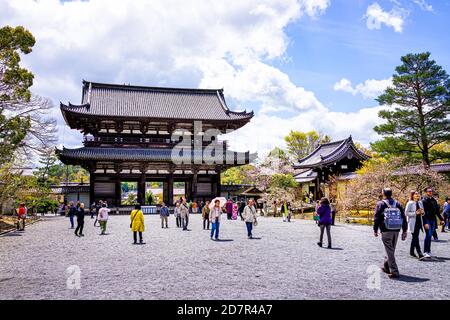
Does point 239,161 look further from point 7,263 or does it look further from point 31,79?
point 7,263

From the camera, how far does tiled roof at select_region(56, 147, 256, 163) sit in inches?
1345

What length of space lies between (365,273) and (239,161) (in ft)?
99.7

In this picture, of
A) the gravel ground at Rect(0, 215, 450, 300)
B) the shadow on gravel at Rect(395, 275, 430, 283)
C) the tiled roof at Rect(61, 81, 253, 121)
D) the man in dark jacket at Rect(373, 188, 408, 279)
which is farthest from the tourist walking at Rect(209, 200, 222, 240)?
the tiled roof at Rect(61, 81, 253, 121)

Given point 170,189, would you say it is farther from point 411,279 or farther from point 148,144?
point 411,279

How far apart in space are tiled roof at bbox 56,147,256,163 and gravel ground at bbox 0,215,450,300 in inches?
804

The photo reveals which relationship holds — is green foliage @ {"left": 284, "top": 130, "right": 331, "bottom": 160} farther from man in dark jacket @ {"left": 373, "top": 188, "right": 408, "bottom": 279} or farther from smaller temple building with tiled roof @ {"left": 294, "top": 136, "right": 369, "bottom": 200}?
man in dark jacket @ {"left": 373, "top": 188, "right": 408, "bottom": 279}

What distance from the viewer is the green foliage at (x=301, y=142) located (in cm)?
6425

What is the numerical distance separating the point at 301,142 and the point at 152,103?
3086 cm

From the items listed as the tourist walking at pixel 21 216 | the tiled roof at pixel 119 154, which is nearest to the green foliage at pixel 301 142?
the tiled roof at pixel 119 154

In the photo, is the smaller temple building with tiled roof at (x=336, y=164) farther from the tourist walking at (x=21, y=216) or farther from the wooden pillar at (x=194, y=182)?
the tourist walking at (x=21, y=216)

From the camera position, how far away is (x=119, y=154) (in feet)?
115
